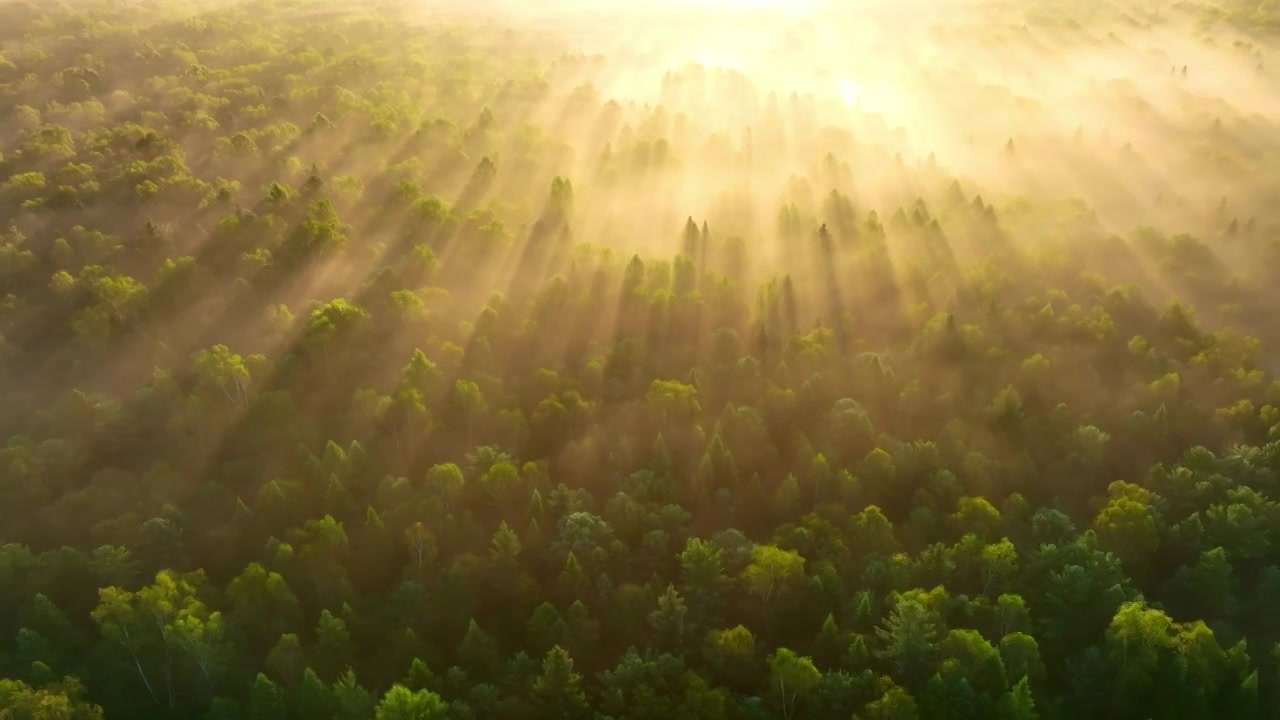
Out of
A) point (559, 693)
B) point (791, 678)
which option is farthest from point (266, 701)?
point (791, 678)

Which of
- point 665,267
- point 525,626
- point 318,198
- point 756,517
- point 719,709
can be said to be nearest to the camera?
point 719,709

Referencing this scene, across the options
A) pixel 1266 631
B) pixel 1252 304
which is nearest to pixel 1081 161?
pixel 1252 304

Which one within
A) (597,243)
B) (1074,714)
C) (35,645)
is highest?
(597,243)

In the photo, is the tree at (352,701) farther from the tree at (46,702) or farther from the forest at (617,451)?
the tree at (46,702)

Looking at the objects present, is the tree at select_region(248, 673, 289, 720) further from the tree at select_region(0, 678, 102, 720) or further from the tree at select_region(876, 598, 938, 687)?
the tree at select_region(876, 598, 938, 687)

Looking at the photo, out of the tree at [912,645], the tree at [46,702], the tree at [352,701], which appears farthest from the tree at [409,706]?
the tree at [912,645]

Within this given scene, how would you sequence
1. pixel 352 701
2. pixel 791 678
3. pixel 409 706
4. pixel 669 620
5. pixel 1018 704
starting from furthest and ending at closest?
1. pixel 669 620
2. pixel 791 678
3. pixel 352 701
4. pixel 1018 704
5. pixel 409 706

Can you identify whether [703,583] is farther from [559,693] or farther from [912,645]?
[912,645]

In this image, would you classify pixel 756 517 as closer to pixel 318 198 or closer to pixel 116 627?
pixel 116 627
